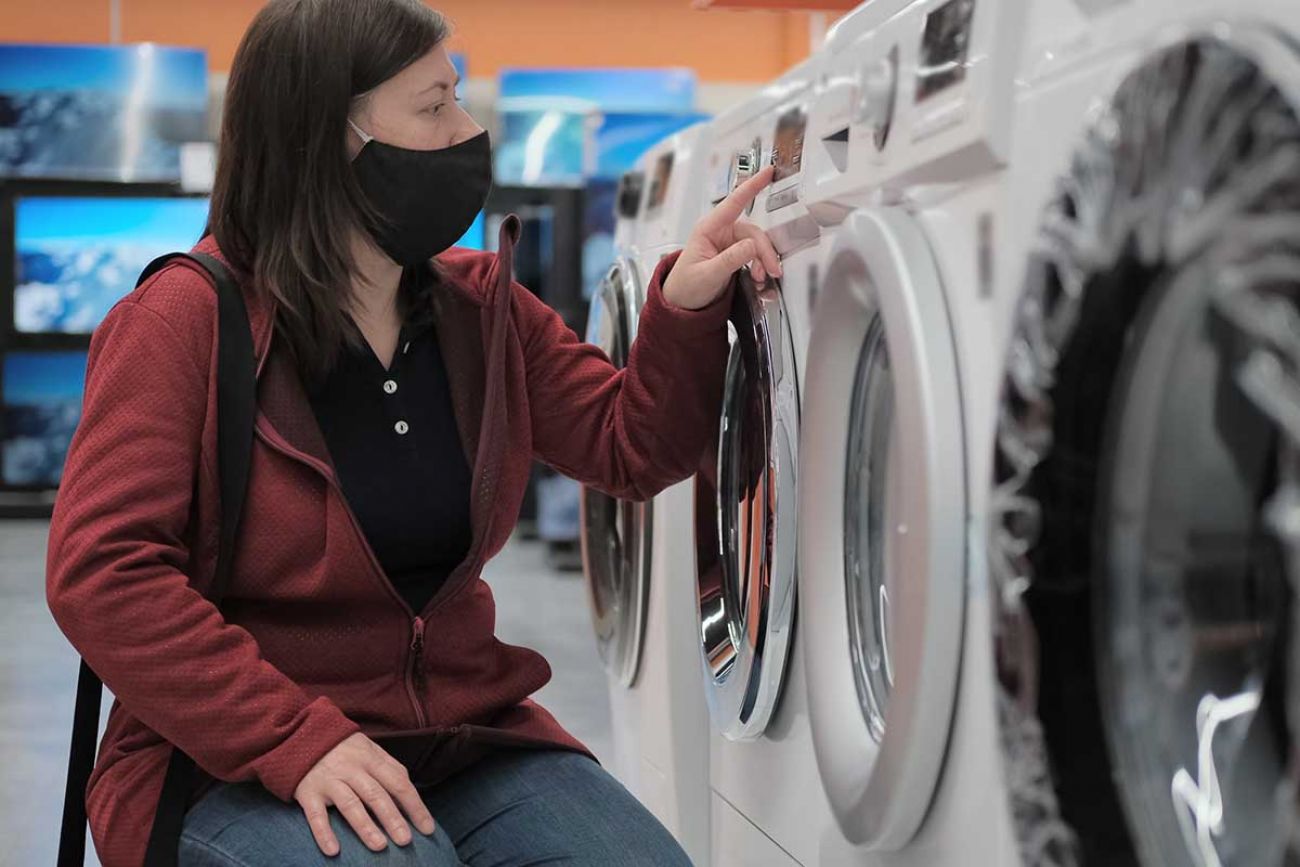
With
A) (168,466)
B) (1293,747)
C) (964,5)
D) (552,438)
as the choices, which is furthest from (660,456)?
(1293,747)

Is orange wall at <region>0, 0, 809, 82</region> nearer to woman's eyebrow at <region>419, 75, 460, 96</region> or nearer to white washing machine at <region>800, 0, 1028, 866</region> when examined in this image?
woman's eyebrow at <region>419, 75, 460, 96</region>

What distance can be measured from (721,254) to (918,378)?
0.48 metres

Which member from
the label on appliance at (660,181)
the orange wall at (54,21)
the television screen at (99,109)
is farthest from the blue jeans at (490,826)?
the orange wall at (54,21)

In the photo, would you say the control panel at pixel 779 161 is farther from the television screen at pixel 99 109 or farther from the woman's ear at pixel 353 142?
the television screen at pixel 99 109

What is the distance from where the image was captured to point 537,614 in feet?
13.5

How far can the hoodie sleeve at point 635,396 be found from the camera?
4.94ft

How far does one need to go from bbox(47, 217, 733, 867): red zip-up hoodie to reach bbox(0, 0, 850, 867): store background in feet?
4.46

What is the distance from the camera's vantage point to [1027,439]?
0.87 metres

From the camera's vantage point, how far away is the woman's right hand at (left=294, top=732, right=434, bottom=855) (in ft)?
4.00

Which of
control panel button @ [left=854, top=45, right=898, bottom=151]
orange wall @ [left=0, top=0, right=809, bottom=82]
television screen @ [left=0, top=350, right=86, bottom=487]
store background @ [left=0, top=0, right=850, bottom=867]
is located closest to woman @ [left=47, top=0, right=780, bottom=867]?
control panel button @ [left=854, top=45, right=898, bottom=151]

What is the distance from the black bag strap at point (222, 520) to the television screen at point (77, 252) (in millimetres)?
4649

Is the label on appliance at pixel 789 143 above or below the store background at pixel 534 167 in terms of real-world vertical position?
above

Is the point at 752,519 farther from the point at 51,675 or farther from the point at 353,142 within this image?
the point at 51,675

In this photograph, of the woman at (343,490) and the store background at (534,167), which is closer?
the woman at (343,490)
